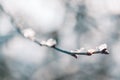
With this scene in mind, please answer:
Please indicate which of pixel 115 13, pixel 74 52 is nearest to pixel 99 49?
pixel 74 52

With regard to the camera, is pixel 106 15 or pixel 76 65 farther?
pixel 106 15

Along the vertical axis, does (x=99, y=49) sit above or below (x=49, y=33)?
below

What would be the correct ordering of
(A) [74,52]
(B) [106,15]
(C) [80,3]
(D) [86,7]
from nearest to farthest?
(A) [74,52]
(C) [80,3]
(D) [86,7]
(B) [106,15]

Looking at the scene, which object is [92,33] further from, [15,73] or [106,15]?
[15,73]

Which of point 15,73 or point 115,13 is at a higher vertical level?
point 115,13

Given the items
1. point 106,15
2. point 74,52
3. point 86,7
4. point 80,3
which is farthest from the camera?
point 106,15

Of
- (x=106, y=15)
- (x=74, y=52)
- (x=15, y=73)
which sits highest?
(x=106, y=15)

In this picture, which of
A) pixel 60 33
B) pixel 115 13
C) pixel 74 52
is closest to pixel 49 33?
pixel 60 33

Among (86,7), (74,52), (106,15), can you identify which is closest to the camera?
(74,52)

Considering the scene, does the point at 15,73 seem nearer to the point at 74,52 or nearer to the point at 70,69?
the point at 70,69
